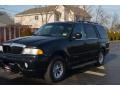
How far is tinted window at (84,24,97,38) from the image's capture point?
9600 millimetres

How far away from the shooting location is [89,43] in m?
9.45

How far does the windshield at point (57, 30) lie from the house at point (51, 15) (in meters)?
24.6

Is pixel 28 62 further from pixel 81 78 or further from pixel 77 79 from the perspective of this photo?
pixel 81 78

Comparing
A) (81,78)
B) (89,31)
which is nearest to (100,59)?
(89,31)

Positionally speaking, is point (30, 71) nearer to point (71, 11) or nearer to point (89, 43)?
point (89, 43)

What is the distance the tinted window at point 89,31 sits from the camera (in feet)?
31.5

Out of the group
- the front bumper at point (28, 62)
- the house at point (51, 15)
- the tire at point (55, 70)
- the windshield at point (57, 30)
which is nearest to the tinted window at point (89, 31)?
the windshield at point (57, 30)

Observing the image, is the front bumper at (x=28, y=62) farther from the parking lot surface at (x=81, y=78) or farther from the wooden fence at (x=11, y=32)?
the wooden fence at (x=11, y=32)

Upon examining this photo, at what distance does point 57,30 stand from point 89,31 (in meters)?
1.69

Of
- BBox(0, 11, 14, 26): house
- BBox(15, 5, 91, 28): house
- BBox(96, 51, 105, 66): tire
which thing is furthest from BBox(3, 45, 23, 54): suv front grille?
BBox(0, 11, 14, 26): house

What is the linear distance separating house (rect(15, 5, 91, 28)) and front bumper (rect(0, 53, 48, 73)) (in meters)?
26.6

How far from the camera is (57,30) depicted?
8641 mm

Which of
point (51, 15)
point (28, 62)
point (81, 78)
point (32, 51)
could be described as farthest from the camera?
point (51, 15)

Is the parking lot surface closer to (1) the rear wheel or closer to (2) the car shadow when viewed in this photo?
(2) the car shadow
